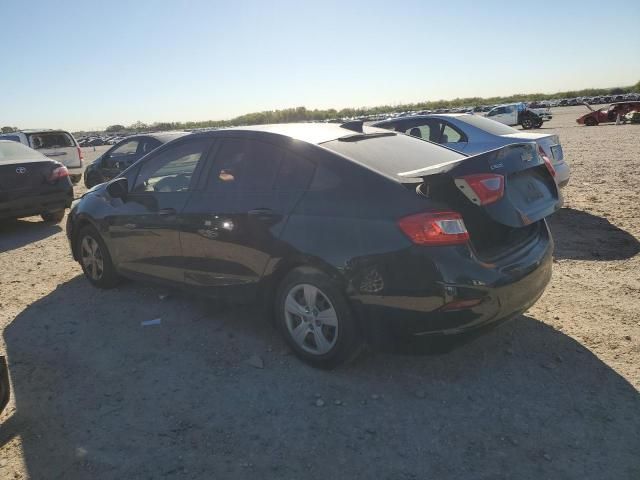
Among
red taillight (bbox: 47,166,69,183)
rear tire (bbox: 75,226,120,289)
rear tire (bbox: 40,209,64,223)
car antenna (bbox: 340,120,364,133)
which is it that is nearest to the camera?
car antenna (bbox: 340,120,364,133)

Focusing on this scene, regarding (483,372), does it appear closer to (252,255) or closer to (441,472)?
(441,472)

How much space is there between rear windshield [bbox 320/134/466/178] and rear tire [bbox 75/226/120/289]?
2881mm

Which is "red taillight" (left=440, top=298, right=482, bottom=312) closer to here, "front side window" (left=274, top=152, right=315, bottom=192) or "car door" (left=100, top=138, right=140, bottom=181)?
"front side window" (left=274, top=152, right=315, bottom=192)

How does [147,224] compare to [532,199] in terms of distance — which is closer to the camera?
[532,199]

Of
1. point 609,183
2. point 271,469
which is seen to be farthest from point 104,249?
point 609,183

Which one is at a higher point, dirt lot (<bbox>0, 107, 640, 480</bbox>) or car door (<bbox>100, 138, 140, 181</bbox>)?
car door (<bbox>100, 138, 140, 181</bbox>)

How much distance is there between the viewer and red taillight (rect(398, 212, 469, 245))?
9.81 ft

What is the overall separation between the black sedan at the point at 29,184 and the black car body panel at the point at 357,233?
16.2 feet

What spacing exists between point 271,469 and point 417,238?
147cm

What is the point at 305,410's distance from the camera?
3154mm

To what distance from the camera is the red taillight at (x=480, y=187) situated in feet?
9.99

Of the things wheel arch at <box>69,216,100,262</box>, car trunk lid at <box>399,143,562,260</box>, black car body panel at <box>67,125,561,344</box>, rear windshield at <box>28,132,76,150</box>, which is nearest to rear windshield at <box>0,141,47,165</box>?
wheel arch at <box>69,216,100,262</box>

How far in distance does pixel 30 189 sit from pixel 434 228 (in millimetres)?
7590

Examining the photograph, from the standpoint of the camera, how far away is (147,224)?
467 centimetres
